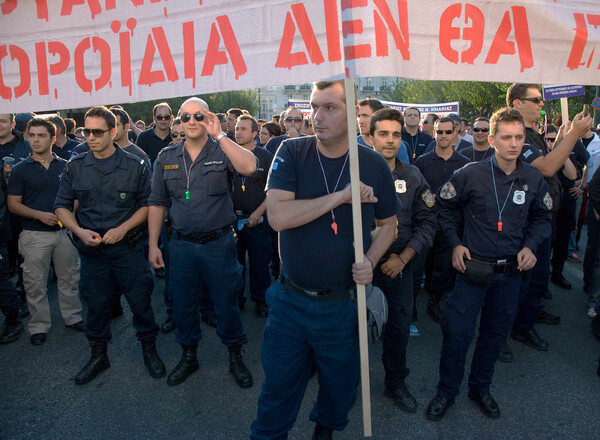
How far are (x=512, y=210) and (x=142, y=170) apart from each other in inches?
117

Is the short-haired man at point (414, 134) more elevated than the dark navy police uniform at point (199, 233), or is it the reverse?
the short-haired man at point (414, 134)

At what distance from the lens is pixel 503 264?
3018 mm

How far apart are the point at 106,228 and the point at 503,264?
10.1 feet

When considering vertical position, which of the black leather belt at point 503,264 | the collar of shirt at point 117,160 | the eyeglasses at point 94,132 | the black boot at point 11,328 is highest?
the eyeglasses at point 94,132

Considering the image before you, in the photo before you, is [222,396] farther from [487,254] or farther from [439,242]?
[439,242]

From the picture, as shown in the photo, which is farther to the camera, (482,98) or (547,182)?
(482,98)

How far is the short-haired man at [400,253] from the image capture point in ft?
10.5

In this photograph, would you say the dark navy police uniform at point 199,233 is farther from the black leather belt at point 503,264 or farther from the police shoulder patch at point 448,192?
the black leather belt at point 503,264

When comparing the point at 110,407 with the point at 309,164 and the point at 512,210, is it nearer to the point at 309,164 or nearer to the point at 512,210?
the point at 309,164

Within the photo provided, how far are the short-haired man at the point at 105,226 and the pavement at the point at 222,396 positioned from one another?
27cm

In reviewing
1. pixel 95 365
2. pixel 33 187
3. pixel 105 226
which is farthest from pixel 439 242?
pixel 33 187

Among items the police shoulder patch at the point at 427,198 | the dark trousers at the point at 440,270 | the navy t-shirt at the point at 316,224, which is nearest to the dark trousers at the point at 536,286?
the dark trousers at the point at 440,270

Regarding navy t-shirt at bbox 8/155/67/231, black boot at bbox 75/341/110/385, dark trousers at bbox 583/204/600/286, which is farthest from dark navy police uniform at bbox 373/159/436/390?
navy t-shirt at bbox 8/155/67/231

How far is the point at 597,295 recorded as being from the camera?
4703 mm
